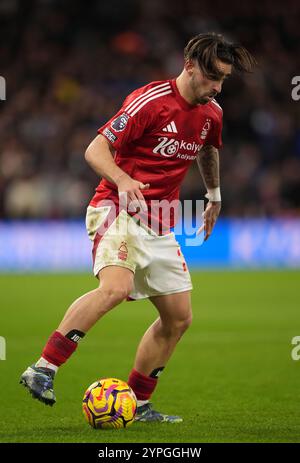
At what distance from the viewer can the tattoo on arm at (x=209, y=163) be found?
5938 millimetres

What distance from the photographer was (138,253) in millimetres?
5328

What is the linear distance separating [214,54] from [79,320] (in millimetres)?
1726

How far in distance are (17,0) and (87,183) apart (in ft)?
20.8

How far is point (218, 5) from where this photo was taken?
881 inches

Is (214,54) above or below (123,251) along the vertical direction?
above

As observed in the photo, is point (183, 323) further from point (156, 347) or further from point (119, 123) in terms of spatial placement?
point (119, 123)

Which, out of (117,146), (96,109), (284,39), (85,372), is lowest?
(85,372)

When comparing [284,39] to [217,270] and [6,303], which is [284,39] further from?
[6,303]

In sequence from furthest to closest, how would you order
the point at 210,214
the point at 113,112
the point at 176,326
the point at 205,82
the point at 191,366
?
the point at 113,112 < the point at 191,366 < the point at 210,214 < the point at 176,326 < the point at 205,82

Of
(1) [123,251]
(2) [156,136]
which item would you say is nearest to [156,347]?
(1) [123,251]

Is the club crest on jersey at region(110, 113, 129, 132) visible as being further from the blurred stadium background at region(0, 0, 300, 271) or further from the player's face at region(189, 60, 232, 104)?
the blurred stadium background at region(0, 0, 300, 271)

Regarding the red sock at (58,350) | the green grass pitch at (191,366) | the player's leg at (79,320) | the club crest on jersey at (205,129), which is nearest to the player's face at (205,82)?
the club crest on jersey at (205,129)
